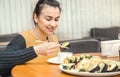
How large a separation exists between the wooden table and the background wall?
3208mm

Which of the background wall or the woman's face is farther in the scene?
the background wall

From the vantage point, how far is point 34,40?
2.04m

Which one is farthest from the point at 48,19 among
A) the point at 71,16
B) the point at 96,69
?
the point at 71,16

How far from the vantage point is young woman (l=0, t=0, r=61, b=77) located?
1.76m

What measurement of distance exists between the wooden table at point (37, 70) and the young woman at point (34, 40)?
0.06 meters

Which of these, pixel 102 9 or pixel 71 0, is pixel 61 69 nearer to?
pixel 71 0

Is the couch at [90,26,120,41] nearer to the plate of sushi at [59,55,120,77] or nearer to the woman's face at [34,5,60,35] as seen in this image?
the woman's face at [34,5,60,35]

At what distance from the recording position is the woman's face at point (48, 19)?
78.0 inches

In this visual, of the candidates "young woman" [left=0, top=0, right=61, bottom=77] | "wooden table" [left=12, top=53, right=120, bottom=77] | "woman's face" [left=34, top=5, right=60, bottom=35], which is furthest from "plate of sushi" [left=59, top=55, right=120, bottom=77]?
"woman's face" [left=34, top=5, right=60, bottom=35]

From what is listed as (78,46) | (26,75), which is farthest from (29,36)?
(78,46)

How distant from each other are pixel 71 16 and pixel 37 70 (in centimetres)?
402

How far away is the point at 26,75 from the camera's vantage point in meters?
1.48

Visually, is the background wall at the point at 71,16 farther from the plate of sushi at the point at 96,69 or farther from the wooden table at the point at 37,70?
the plate of sushi at the point at 96,69

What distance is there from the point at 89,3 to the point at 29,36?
12.7ft
